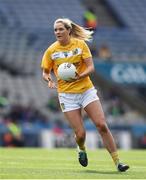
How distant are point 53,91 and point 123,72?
9.69 ft

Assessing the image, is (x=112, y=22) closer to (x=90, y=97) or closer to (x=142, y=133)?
(x=142, y=133)

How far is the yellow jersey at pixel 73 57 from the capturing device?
39.3 ft

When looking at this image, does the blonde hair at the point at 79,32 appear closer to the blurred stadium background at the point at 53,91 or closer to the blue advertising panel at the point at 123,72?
the blurred stadium background at the point at 53,91

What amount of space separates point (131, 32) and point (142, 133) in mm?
7349

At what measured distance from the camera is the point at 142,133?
29.5 metres

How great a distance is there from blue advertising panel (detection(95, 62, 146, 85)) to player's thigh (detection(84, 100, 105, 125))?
796 inches

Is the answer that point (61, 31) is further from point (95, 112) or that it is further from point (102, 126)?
point (102, 126)

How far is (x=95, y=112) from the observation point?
11852 mm

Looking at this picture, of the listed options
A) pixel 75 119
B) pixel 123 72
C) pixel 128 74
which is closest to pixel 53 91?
pixel 123 72

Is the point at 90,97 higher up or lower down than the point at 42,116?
higher up

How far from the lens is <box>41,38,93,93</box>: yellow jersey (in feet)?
39.3

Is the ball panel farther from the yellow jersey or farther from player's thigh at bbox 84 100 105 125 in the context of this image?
player's thigh at bbox 84 100 105 125

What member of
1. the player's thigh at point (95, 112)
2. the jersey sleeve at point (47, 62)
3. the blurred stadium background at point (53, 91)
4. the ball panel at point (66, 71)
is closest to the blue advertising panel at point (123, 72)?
the blurred stadium background at point (53, 91)

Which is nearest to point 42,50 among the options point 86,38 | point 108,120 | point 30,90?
point 30,90
